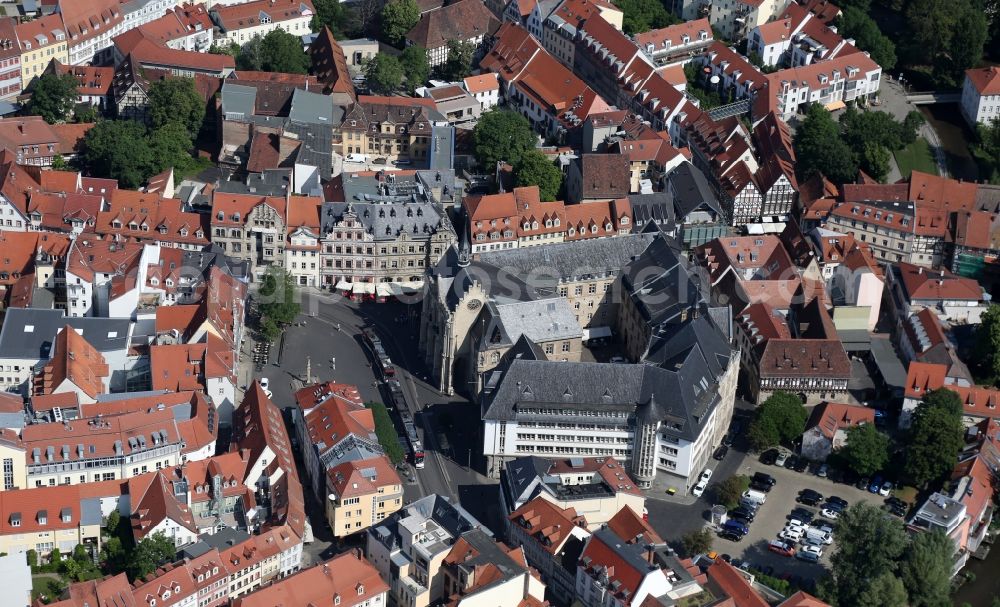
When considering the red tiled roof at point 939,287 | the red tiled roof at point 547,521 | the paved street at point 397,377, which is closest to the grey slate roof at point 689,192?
the red tiled roof at point 939,287

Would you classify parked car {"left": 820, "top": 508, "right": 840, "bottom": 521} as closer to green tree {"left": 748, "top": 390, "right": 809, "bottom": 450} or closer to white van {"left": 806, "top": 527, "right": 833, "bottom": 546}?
white van {"left": 806, "top": 527, "right": 833, "bottom": 546}

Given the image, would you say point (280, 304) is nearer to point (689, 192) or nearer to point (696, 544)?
point (689, 192)

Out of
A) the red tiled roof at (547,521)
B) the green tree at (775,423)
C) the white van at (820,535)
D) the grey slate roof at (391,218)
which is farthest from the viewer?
the grey slate roof at (391,218)

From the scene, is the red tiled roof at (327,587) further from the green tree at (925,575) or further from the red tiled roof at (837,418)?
the red tiled roof at (837,418)

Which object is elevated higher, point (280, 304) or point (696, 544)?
point (280, 304)

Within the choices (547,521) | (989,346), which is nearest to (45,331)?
(547,521)

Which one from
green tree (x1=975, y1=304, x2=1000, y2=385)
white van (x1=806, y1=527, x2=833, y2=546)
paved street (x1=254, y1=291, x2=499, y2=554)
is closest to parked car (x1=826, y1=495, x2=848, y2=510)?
white van (x1=806, y1=527, x2=833, y2=546)

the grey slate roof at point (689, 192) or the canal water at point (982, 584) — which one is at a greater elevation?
the grey slate roof at point (689, 192)

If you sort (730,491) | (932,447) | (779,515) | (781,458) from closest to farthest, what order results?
1. (730,491)
2. (779,515)
3. (932,447)
4. (781,458)
